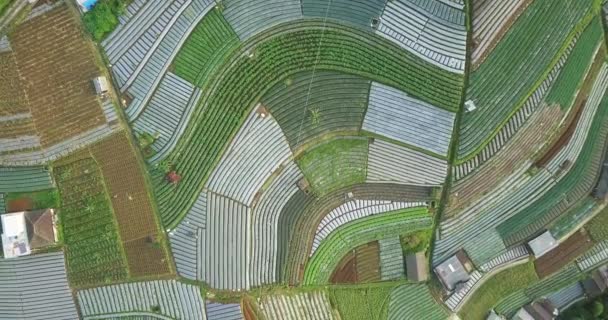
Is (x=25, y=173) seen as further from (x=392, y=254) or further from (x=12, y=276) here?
(x=392, y=254)

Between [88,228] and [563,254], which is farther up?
[88,228]

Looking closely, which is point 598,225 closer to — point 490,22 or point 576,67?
point 576,67

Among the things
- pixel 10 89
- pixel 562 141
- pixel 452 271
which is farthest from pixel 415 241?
pixel 10 89

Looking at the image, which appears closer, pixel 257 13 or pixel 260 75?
pixel 257 13

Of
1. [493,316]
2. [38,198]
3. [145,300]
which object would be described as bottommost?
[493,316]

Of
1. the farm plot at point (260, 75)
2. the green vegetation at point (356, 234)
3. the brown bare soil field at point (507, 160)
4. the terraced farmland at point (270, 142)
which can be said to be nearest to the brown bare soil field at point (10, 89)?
the terraced farmland at point (270, 142)

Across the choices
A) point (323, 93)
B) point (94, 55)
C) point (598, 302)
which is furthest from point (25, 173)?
point (598, 302)
